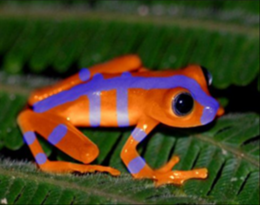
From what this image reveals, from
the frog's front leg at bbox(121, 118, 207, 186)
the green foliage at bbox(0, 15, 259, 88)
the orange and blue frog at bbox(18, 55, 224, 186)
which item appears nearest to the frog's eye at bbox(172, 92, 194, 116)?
the orange and blue frog at bbox(18, 55, 224, 186)

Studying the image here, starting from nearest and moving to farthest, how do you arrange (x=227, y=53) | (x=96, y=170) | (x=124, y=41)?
(x=96, y=170) < (x=227, y=53) < (x=124, y=41)

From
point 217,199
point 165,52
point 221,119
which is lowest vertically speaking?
point 217,199

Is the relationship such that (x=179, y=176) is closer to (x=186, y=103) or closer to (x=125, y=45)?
(x=186, y=103)

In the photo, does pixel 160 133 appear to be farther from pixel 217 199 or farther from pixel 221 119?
pixel 217 199

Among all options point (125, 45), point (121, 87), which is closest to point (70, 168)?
point (121, 87)

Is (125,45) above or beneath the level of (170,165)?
above

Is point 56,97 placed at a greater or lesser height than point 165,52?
lesser

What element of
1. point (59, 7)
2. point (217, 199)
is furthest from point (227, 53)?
point (59, 7)
